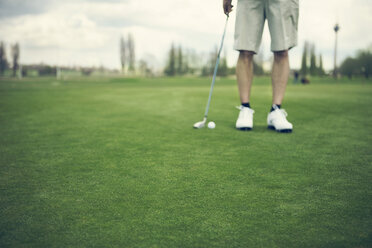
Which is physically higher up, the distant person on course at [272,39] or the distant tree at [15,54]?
the distant tree at [15,54]

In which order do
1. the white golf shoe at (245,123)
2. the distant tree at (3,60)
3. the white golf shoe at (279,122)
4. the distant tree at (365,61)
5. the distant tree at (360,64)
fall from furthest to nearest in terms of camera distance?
the distant tree at (3,60) < the distant tree at (360,64) < the distant tree at (365,61) < the white golf shoe at (245,123) < the white golf shoe at (279,122)

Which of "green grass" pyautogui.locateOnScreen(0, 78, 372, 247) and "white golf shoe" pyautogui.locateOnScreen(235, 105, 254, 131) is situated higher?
"white golf shoe" pyautogui.locateOnScreen(235, 105, 254, 131)

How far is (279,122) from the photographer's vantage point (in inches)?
107

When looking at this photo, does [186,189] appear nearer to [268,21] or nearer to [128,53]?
[268,21]

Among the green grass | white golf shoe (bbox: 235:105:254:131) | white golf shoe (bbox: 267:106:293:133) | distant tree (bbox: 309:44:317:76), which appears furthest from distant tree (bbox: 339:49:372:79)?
the green grass

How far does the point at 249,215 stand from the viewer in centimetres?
110

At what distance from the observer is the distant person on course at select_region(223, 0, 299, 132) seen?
9.41 ft

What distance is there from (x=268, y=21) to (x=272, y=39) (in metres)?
0.20

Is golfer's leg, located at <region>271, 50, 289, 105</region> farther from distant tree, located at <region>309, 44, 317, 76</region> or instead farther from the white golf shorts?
distant tree, located at <region>309, 44, 317, 76</region>

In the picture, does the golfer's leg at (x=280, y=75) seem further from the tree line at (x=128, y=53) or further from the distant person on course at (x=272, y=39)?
the tree line at (x=128, y=53)

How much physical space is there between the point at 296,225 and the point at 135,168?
→ 903mm

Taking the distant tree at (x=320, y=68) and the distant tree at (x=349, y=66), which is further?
the distant tree at (x=320, y=68)

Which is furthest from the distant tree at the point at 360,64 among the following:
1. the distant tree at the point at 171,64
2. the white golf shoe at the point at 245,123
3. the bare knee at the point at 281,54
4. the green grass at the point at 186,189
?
the green grass at the point at 186,189

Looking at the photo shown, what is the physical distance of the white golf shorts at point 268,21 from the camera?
2881mm
